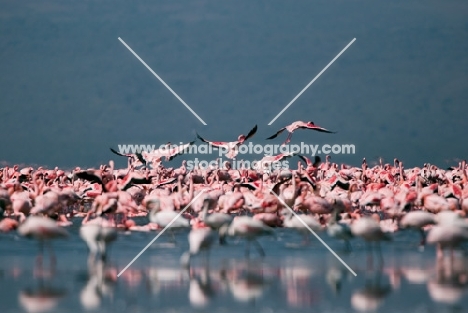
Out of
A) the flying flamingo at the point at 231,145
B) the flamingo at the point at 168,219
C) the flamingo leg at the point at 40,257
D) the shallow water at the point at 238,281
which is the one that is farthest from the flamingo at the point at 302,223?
the flying flamingo at the point at 231,145

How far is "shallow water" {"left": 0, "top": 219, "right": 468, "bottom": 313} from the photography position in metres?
8.40

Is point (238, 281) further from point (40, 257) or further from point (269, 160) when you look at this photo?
point (269, 160)

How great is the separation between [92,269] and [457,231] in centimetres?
373

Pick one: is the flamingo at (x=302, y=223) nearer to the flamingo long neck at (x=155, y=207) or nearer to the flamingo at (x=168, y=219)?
the flamingo at (x=168, y=219)

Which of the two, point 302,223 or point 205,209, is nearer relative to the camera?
point 302,223

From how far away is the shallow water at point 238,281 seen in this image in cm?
840

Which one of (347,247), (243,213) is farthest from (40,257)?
(243,213)

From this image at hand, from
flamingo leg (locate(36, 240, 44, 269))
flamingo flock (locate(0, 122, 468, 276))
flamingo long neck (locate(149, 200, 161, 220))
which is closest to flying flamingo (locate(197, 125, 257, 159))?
flamingo flock (locate(0, 122, 468, 276))

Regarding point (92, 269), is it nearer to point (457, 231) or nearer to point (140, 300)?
point (140, 300)

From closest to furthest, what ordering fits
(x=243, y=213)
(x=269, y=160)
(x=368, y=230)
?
(x=368, y=230) < (x=243, y=213) < (x=269, y=160)

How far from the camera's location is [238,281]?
9547mm

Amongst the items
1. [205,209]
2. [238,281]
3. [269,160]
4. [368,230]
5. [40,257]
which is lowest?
[238,281]

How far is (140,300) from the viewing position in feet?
28.4

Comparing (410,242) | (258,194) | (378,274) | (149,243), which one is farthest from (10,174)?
(378,274)
